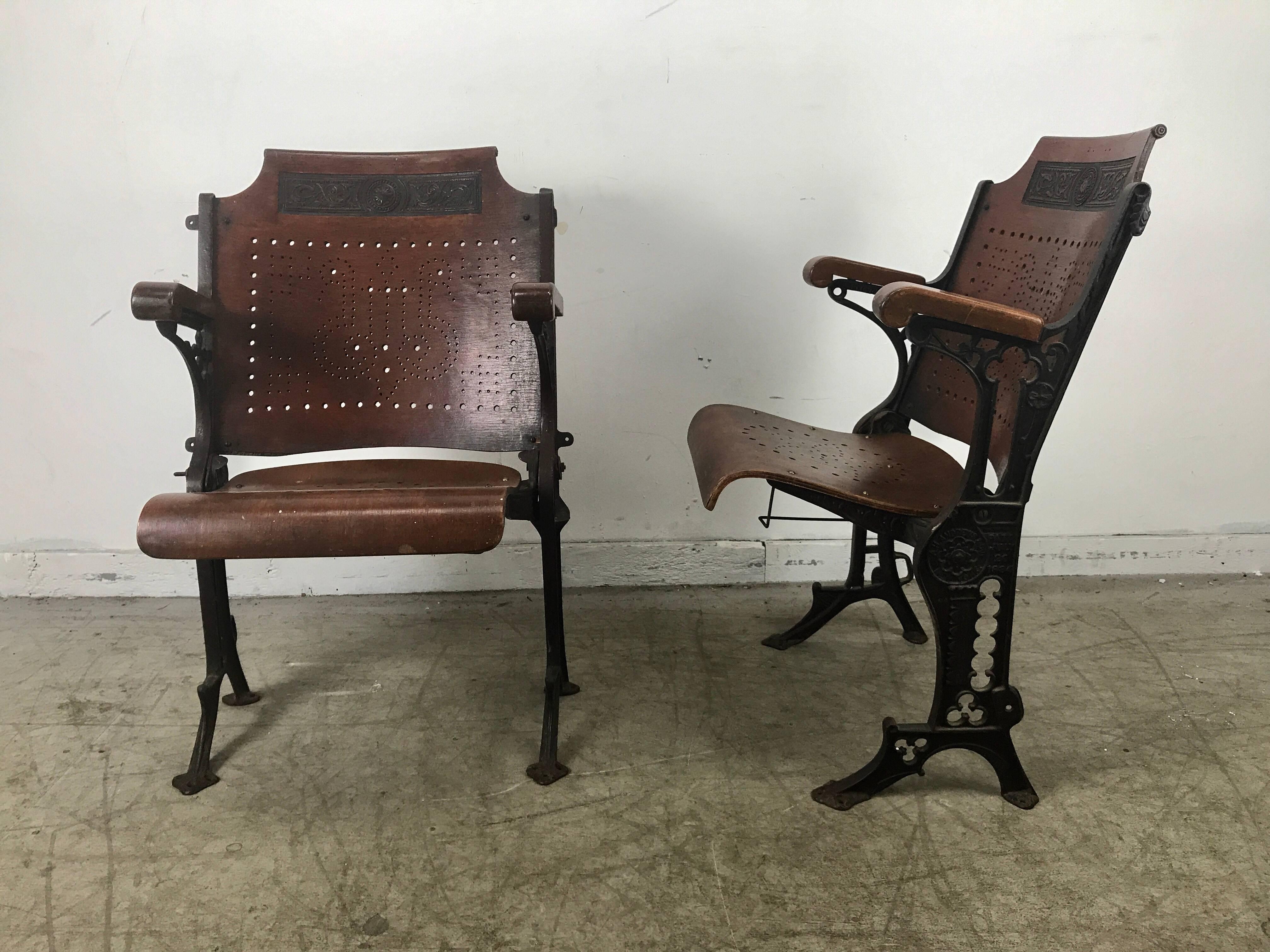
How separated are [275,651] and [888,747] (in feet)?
4.95

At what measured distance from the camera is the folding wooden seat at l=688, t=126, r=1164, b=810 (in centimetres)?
152

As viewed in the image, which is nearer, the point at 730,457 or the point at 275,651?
the point at 730,457

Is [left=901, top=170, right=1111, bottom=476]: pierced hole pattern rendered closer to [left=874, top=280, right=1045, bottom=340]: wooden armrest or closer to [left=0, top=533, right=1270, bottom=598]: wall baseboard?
[left=874, top=280, right=1045, bottom=340]: wooden armrest

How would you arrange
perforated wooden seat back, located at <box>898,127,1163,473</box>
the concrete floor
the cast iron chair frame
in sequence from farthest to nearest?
perforated wooden seat back, located at <box>898,127,1163,473</box> → the cast iron chair frame → the concrete floor

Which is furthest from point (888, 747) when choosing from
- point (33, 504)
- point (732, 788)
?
point (33, 504)

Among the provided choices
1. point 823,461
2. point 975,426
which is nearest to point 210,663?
point 823,461

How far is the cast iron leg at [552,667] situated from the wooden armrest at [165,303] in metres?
0.80

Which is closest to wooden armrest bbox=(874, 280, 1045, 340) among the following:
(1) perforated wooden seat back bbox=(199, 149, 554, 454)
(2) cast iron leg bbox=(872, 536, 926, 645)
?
(1) perforated wooden seat back bbox=(199, 149, 554, 454)

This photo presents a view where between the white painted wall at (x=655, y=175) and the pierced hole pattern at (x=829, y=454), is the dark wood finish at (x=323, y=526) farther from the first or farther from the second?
the white painted wall at (x=655, y=175)

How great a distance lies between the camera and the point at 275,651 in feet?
7.64

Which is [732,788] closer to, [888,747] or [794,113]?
[888,747]

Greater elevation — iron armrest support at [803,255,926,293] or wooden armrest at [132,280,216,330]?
iron armrest support at [803,255,926,293]

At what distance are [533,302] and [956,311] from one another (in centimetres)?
72

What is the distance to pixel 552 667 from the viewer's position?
75.0 inches
